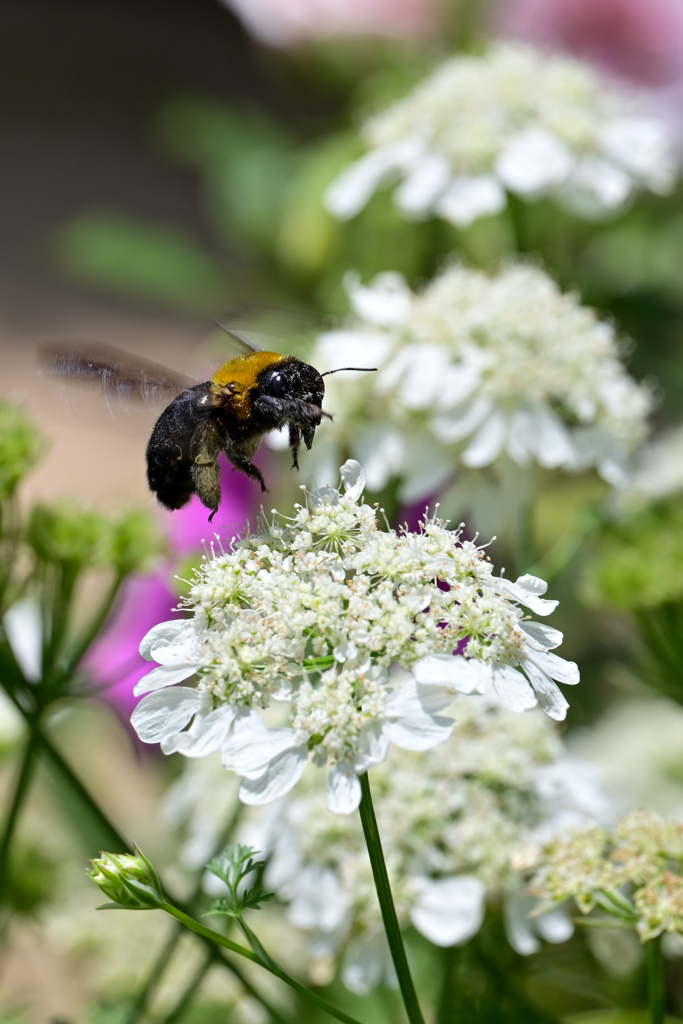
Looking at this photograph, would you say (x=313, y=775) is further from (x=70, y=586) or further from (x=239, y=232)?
(x=239, y=232)

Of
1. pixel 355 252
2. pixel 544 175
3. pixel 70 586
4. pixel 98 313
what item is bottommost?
pixel 70 586

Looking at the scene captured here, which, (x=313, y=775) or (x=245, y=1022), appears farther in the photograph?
(x=245, y=1022)

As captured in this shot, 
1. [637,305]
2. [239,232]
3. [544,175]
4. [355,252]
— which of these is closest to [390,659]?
[544,175]

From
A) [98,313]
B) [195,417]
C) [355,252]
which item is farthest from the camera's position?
[98,313]

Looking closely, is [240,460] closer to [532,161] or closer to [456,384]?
[456,384]

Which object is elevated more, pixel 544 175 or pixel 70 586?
pixel 544 175

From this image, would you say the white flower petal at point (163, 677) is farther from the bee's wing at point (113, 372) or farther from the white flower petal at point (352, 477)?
the bee's wing at point (113, 372)

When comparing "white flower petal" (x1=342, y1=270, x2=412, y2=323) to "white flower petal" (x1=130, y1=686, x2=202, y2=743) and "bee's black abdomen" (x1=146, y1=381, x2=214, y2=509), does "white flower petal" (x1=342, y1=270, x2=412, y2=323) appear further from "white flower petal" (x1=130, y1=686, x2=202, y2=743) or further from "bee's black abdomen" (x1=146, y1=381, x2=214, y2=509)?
"white flower petal" (x1=130, y1=686, x2=202, y2=743)
